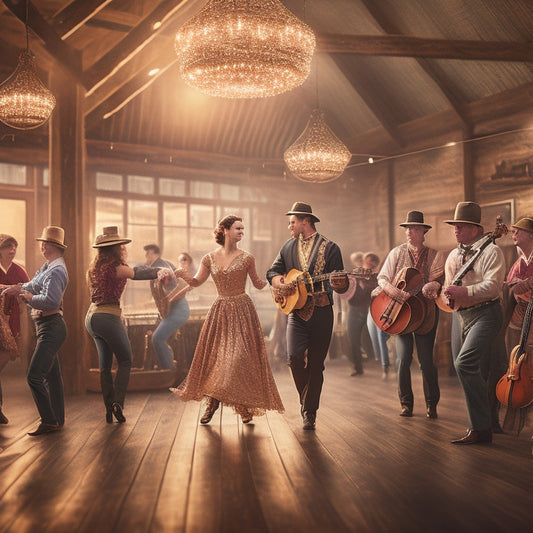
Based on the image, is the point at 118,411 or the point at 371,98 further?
the point at 371,98

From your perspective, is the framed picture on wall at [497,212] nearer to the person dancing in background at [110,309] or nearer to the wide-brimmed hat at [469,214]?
the wide-brimmed hat at [469,214]

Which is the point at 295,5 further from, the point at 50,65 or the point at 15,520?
the point at 15,520

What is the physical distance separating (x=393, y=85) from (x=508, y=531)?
28.1ft

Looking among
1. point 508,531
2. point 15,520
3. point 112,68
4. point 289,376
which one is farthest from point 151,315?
point 508,531

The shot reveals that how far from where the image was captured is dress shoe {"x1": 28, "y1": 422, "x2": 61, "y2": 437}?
5277mm

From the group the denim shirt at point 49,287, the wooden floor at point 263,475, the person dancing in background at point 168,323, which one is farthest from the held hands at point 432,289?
the person dancing in background at point 168,323

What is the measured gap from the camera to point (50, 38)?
704cm

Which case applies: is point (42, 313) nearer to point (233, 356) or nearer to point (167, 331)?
point (233, 356)

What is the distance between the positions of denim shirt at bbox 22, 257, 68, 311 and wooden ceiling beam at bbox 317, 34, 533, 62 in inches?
167

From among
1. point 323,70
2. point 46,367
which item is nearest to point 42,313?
point 46,367

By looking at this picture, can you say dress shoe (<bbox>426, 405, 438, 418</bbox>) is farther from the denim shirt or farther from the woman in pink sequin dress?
the denim shirt

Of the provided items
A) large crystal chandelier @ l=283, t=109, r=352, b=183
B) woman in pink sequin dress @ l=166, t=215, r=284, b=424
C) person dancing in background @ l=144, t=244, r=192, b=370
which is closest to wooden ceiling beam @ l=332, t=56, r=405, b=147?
large crystal chandelier @ l=283, t=109, r=352, b=183

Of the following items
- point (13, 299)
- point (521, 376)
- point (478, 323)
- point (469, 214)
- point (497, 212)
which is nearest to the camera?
point (521, 376)

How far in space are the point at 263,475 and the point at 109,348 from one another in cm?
226
